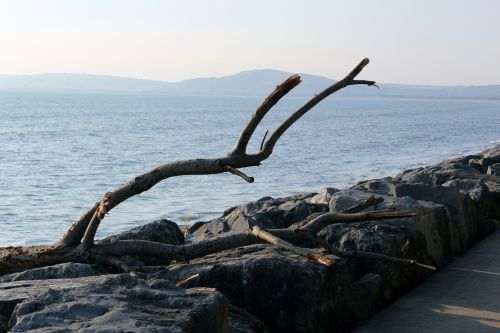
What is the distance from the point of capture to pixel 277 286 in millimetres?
5133

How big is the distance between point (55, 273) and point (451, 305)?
295 cm

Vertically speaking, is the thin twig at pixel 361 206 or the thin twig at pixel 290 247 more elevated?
the thin twig at pixel 361 206

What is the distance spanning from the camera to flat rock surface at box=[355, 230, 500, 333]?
5551 mm

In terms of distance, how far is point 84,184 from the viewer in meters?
24.3

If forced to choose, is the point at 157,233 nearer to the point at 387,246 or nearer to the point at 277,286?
the point at 387,246

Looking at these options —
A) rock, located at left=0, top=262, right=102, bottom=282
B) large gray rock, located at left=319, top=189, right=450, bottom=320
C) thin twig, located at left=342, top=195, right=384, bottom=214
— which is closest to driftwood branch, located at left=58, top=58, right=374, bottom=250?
rock, located at left=0, top=262, right=102, bottom=282

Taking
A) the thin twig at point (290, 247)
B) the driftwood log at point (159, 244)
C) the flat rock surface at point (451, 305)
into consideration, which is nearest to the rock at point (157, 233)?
the driftwood log at point (159, 244)

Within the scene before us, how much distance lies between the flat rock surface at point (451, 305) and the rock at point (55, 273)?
1.93 meters

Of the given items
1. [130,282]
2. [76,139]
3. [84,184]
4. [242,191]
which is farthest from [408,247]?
[76,139]

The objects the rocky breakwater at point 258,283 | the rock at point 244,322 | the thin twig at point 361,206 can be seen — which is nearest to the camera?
the rocky breakwater at point 258,283

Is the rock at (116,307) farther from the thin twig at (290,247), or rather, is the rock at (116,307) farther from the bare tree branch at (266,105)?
the bare tree branch at (266,105)

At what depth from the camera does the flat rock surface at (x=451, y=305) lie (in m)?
5.55

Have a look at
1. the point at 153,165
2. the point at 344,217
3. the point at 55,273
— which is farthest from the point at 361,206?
the point at 153,165

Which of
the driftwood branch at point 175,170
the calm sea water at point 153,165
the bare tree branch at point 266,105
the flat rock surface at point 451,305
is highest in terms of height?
the bare tree branch at point 266,105
